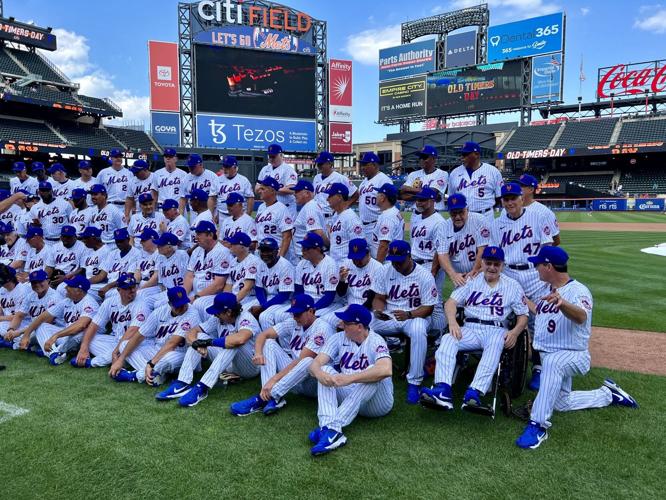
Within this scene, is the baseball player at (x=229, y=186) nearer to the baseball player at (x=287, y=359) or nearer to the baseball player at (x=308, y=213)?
the baseball player at (x=308, y=213)

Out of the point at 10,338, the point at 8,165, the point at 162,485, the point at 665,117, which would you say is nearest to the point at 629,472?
the point at 162,485

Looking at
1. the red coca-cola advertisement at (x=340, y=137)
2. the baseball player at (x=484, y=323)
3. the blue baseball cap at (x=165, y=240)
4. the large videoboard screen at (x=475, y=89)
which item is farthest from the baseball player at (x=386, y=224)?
the large videoboard screen at (x=475, y=89)

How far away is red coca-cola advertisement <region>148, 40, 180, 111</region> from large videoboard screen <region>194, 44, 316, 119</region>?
2.41m

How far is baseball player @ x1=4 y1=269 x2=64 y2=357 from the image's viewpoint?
6172 millimetres

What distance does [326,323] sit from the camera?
14.5ft

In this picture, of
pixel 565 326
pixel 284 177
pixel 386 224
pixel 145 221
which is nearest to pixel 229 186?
pixel 284 177

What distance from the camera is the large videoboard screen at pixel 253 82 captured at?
1259 inches

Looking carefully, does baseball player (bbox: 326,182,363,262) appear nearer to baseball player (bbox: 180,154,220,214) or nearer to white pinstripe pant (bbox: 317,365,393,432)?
white pinstripe pant (bbox: 317,365,393,432)

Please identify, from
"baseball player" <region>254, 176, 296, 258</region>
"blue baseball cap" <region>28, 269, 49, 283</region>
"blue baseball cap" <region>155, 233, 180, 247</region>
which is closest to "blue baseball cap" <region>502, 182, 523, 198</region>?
"baseball player" <region>254, 176, 296, 258</region>

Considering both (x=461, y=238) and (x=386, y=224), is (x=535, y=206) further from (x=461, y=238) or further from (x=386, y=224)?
(x=386, y=224)

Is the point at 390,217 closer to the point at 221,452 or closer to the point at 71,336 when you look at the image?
the point at 221,452

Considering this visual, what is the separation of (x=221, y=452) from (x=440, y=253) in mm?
3127

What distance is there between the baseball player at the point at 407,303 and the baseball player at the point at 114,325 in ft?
8.76

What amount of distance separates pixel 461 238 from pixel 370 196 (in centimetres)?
159
